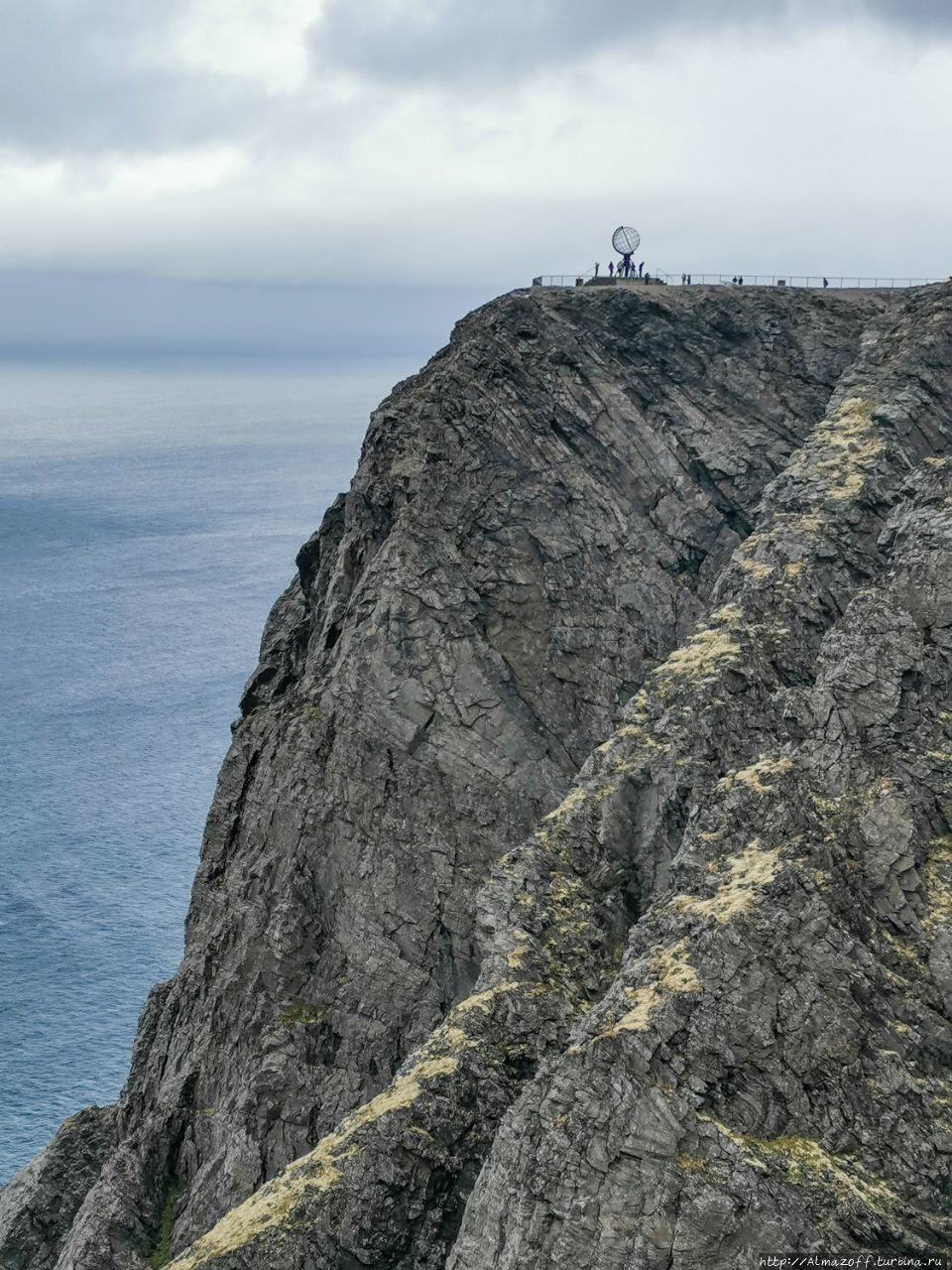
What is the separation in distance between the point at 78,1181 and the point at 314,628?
2893 cm

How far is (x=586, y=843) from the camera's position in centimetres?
6247

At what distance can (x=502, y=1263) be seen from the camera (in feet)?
155

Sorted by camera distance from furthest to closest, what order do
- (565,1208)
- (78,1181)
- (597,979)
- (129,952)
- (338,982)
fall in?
(129,952) < (78,1181) < (338,982) < (597,979) < (565,1208)

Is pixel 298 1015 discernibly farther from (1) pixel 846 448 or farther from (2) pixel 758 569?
(1) pixel 846 448

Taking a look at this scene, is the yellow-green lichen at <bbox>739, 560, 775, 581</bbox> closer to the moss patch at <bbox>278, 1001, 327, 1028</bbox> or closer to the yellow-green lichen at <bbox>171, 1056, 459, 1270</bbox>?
the yellow-green lichen at <bbox>171, 1056, 459, 1270</bbox>

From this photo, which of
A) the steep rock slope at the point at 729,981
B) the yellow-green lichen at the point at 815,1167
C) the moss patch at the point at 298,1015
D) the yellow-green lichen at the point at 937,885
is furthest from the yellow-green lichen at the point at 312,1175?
the yellow-green lichen at the point at 937,885

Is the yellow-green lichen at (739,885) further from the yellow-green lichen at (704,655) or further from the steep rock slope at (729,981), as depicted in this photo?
the yellow-green lichen at (704,655)

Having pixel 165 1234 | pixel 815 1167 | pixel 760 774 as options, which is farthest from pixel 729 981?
pixel 165 1234

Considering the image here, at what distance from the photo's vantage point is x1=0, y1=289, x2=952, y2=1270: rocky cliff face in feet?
156

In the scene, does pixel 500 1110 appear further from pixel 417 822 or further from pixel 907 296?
pixel 907 296

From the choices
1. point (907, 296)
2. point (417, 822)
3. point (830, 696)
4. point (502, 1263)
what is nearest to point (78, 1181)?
point (417, 822)

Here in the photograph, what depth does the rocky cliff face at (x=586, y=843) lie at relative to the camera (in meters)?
47.6

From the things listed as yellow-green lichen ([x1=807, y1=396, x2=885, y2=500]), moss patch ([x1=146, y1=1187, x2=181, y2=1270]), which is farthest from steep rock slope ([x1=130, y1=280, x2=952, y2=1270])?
moss patch ([x1=146, y1=1187, x2=181, y2=1270])

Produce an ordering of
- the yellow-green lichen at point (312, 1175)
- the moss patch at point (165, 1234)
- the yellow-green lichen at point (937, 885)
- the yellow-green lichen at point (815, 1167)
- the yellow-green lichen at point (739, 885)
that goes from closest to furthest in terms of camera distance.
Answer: the yellow-green lichen at point (815, 1167)
the yellow-green lichen at point (739, 885)
the yellow-green lichen at point (937, 885)
the yellow-green lichen at point (312, 1175)
the moss patch at point (165, 1234)
